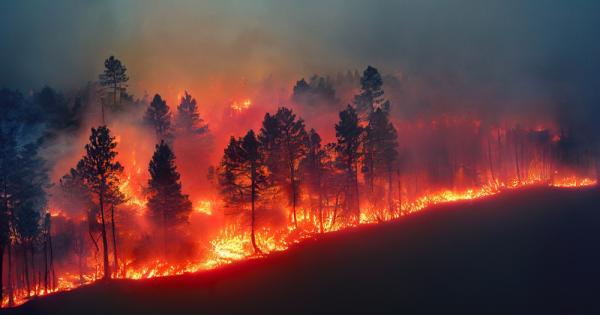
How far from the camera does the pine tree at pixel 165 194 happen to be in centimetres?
3684

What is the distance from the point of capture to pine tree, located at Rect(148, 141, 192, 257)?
36844 millimetres

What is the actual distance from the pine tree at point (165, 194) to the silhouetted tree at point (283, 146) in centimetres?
1174

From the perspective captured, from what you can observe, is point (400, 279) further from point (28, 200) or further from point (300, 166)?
point (28, 200)

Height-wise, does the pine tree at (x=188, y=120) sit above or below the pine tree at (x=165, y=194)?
above

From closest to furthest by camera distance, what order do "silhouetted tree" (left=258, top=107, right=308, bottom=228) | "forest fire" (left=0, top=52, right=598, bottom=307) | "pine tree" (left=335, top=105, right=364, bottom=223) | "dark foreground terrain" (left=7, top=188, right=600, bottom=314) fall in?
"dark foreground terrain" (left=7, top=188, right=600, bottom=314) < "forest fire" (left=0, top=52, right=598, bottom=307) < "silhouetted tree" (left=258, top=107, right=308, bottom=228) < "pine tree" (left=335, top=105, right=364, bottom=223)

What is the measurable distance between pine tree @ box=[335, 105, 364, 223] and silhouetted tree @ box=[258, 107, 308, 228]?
5.72 meters

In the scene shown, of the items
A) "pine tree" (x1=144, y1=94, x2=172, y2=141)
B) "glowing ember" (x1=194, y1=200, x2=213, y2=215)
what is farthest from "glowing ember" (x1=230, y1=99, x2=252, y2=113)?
"glowing ember" (x1=194, y1=200, x2=213, y2=215)

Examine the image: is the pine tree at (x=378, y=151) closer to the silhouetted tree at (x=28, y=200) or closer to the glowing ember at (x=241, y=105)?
the glowing ember at (x=241, y=105)

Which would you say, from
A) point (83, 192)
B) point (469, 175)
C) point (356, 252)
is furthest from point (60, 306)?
point (469, 175)

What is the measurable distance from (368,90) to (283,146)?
29.1 meters

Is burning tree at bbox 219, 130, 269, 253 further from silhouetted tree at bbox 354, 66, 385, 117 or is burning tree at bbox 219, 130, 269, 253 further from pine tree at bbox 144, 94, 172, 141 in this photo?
silhouetted tree at bbox 354, 66, 385, 117

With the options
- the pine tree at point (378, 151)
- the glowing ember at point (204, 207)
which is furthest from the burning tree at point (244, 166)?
the pine tree at point (378, 151)

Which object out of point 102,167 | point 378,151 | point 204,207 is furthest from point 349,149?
point 102,167

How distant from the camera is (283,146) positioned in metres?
45.9
